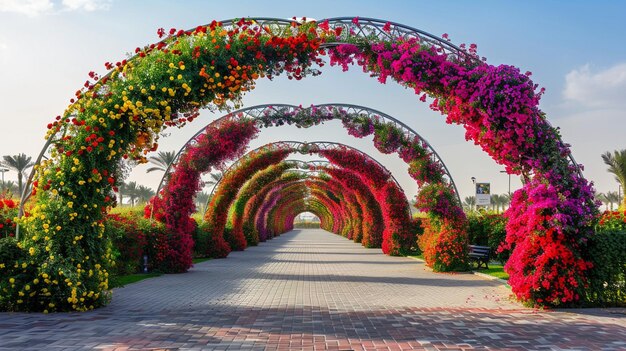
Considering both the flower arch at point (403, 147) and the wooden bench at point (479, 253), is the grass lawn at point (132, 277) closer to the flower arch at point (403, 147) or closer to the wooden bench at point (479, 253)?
the flower arch at point (403, 147)

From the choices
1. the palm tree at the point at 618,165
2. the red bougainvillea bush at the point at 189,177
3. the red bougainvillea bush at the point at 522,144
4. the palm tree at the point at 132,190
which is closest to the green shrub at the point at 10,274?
the red bougainvillea bush at the point at 522,144

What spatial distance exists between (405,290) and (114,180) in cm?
621

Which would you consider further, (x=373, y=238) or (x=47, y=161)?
(x=373, y=238)

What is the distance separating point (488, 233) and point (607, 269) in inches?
346

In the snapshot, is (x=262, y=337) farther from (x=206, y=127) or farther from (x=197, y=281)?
(x=206, y=127)

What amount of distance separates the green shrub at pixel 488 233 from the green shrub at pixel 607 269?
8.27 metres

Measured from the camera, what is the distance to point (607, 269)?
29.7ft

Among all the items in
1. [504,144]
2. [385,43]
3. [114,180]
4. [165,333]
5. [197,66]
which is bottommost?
[165,333]

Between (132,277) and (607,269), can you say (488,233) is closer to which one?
(607,269)

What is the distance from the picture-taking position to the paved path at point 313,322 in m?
6.26

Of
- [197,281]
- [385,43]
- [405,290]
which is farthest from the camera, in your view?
[197,281]

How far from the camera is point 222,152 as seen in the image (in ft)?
53.7

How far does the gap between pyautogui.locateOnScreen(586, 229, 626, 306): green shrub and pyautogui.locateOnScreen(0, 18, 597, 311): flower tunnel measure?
147mm

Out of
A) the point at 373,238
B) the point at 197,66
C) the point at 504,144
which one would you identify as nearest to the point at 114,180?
the point at 197,66
